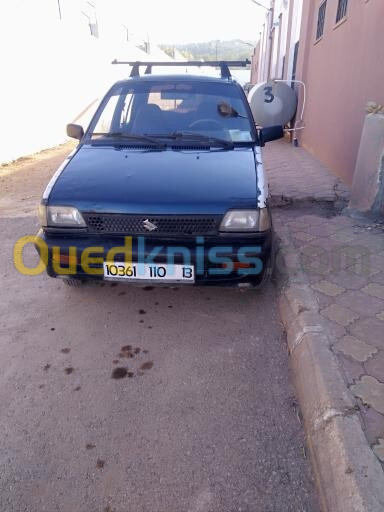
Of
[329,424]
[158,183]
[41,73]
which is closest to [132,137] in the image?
A: [158,183]

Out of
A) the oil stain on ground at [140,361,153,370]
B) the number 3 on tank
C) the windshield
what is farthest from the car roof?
the number 3 on tank

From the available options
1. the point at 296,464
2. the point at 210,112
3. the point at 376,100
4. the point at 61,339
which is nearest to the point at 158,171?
the point at 210,112

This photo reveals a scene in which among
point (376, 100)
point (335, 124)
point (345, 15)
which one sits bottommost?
point (335, 124)

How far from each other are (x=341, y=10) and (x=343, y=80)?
155cm

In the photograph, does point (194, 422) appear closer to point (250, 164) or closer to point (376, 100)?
point (250, 164)

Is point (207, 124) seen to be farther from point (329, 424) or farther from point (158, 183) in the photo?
point (329, 424)

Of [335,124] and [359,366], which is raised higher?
[335,124]

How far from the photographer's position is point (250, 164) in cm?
293

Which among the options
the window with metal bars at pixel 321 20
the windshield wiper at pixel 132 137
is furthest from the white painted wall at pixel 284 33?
the windshield wiper at pixel 132 137

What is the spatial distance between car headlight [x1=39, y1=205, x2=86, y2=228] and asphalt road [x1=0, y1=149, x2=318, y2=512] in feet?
2.37

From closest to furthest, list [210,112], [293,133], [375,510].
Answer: [375,510] < [210,112] < [293,133]

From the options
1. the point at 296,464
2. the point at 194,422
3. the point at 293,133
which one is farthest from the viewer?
the point at 293,133

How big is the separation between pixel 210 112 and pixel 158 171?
1121 millimetres

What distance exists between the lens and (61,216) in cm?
260
